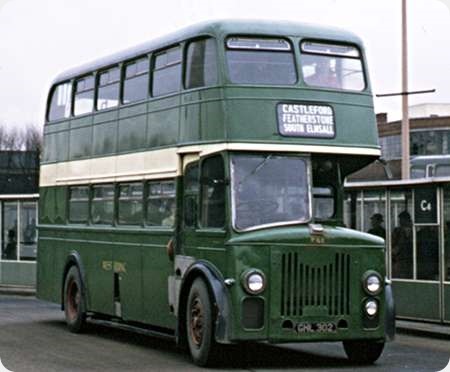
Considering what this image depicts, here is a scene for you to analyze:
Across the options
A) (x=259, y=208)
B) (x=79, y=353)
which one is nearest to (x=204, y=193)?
(x=259, y=208)

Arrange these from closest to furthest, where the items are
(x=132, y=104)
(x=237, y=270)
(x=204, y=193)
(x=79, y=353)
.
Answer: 1. (x=237, y=270)
2. (x=204, y=193)
3. (x=79, y=353)
4. (x=132, y=104)

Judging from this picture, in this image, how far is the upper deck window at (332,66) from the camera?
15.0 metres

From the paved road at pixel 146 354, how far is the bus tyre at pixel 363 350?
0.15 metres

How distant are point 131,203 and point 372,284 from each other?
176 inches

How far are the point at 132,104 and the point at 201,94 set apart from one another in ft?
8.69

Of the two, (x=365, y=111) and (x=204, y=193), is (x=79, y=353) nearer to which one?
(x=204, y=193)

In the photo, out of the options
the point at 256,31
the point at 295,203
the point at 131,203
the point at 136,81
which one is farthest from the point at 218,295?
the point at 136,81

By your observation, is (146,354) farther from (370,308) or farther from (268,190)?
(370,308)

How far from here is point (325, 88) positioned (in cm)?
1495

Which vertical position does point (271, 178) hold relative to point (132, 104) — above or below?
below

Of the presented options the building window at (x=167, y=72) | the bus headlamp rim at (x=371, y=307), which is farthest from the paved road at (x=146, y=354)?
the building window at (x=167, y=72)

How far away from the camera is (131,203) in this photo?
17.4 m

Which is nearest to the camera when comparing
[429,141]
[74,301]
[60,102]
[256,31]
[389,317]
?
[389,317]

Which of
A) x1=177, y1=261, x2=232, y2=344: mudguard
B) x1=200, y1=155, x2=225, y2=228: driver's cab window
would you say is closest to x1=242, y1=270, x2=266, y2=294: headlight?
x1=177, y1=261, x2=232, y2=344: mudguard
